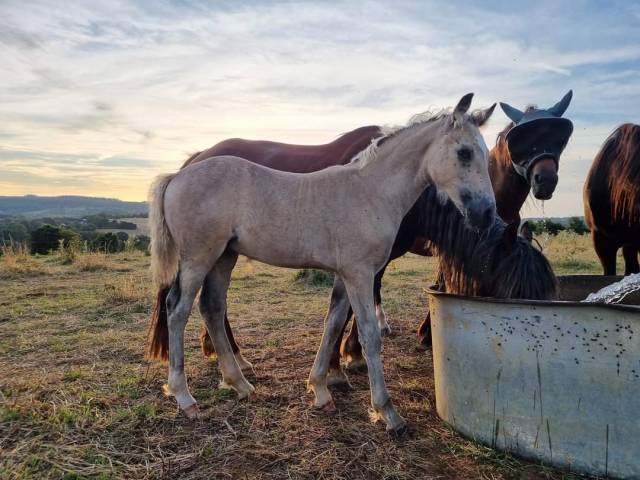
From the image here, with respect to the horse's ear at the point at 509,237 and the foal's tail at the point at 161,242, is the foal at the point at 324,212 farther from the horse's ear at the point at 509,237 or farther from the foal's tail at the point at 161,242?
the horse's ear at the point at 509,237

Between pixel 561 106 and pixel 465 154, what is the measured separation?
84.3 inches

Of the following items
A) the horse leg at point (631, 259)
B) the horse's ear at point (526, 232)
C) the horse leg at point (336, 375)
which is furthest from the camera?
the horse leg at point (631, 259)

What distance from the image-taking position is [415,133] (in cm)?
312

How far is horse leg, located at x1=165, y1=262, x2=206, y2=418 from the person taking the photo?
3.25m

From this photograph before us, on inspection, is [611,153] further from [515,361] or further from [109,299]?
[109,299]

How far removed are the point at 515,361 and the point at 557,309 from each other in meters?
0.39

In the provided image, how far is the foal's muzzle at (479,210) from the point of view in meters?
2.75

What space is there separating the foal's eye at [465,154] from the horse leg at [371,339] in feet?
3.14

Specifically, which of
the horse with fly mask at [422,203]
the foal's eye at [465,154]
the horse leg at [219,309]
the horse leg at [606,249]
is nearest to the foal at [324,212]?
the foal's eye at [465,154]

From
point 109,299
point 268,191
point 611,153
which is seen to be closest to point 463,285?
point 268,191

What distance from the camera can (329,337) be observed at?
3498 mm

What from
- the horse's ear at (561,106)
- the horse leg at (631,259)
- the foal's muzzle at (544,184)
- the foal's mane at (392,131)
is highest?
the horse's ear at (561,106)

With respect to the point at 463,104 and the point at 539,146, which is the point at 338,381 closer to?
the point at 463,104

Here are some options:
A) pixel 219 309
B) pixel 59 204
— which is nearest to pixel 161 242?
pixel 219 309
